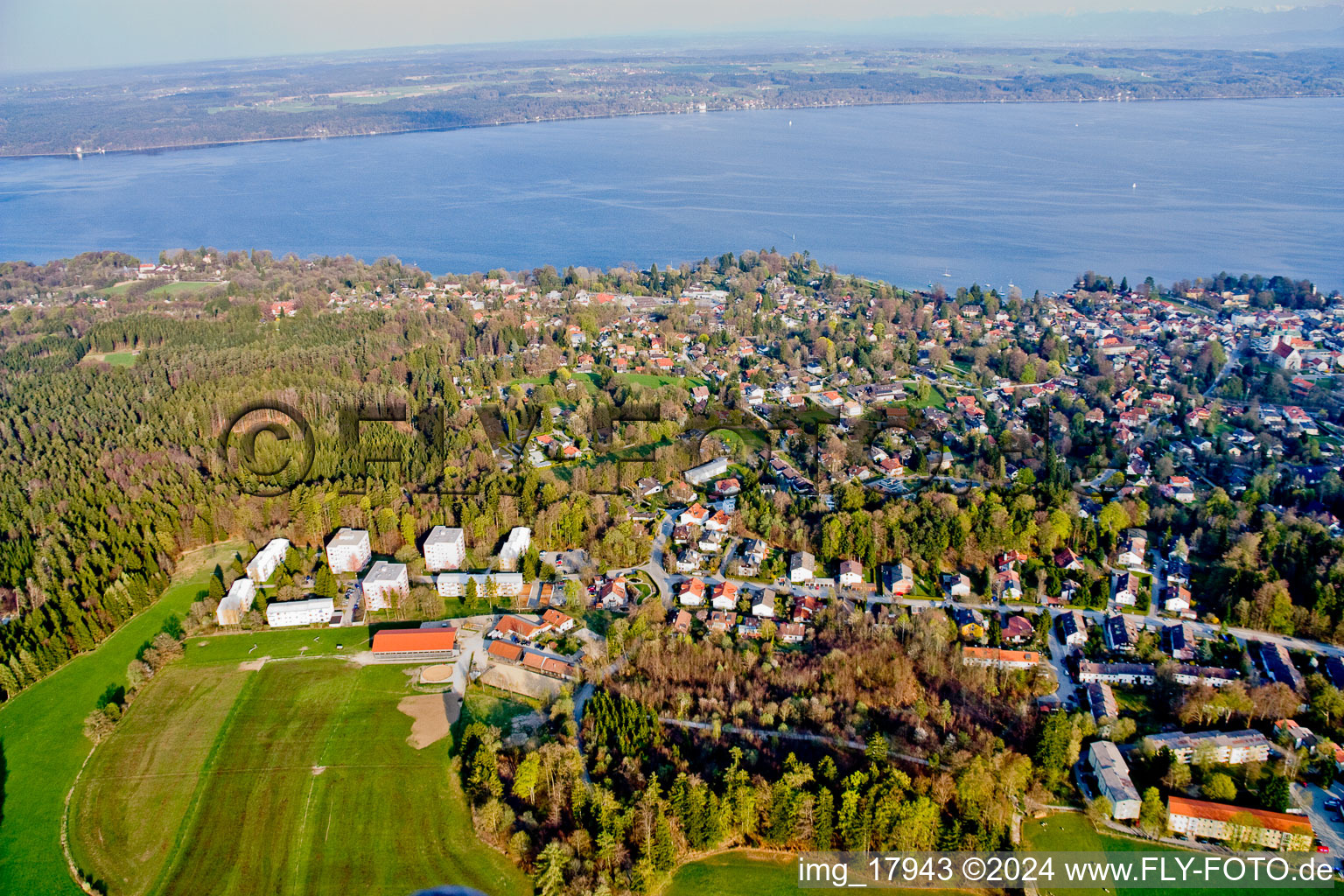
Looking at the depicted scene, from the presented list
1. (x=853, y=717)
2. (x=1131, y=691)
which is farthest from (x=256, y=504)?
(x=1131, y=691)

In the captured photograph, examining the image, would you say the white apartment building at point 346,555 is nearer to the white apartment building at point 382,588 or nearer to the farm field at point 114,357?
the white apartment building at point 382,588

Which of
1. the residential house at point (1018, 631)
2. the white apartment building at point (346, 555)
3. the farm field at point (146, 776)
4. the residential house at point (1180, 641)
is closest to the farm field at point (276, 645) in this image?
the farm field at point (146, 776)

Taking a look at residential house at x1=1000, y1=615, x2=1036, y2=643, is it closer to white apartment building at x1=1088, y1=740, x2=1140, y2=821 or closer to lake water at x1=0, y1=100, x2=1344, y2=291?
white apartment building at x1=1088, y1=740, x2=1140, y2=821

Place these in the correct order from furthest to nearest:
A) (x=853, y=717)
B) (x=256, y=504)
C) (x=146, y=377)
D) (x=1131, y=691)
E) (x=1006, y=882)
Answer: (x=146, y=377), (x=256, y=504), (x=1131, y=691), (x=853, y=717), (x=1006, y=882)

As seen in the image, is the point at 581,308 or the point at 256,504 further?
the point at 581,308

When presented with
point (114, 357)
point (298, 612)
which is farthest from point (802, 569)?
point (114, 357)

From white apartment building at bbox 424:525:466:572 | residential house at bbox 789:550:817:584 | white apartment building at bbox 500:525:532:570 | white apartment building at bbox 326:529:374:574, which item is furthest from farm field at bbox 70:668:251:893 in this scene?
residential house at bbox 789:550:817:584

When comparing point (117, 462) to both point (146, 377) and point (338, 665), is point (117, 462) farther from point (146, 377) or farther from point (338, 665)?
point (338, 665)
